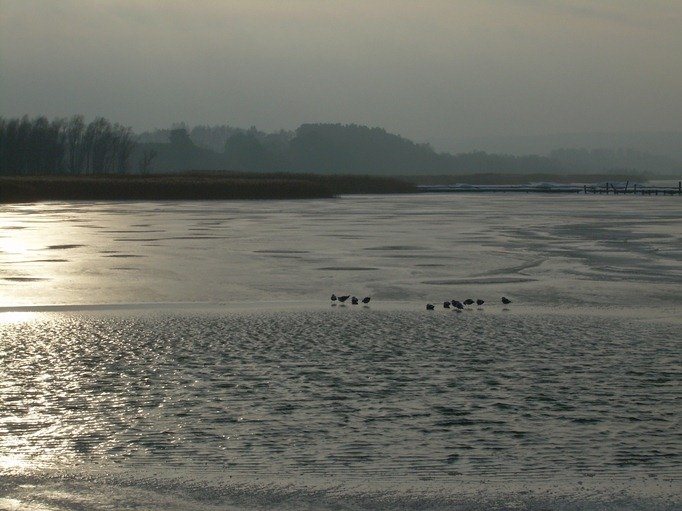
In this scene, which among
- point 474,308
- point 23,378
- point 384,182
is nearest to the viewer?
point 23,378

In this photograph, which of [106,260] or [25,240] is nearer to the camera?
[106,260]

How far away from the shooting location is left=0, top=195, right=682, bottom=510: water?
7.21m

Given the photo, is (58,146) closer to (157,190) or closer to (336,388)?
(157,190)

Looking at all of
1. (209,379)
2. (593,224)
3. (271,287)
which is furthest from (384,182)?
(209,379)

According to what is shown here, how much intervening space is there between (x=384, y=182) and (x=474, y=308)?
315 ft

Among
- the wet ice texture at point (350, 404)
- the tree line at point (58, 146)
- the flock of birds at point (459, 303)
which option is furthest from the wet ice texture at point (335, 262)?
the tree line at point (58, 146)

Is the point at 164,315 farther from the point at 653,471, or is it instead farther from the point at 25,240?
the point at 25,240

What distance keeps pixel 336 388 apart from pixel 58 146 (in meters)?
141

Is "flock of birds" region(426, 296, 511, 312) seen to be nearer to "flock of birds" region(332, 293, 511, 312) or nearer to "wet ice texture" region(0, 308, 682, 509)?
"flock of birds" region(332, 293, 511, 312)

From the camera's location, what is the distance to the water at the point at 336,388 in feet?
23.6

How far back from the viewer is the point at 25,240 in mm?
32156

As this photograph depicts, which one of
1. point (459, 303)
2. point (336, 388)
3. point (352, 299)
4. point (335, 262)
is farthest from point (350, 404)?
point (335, 262)

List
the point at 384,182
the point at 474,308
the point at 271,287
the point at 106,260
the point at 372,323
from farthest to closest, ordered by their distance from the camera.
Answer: the point at 384,182 → the point at 106,260 → the point at 271,287 → the point at 474,308 → the point at 372,323

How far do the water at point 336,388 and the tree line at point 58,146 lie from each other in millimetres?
112669
